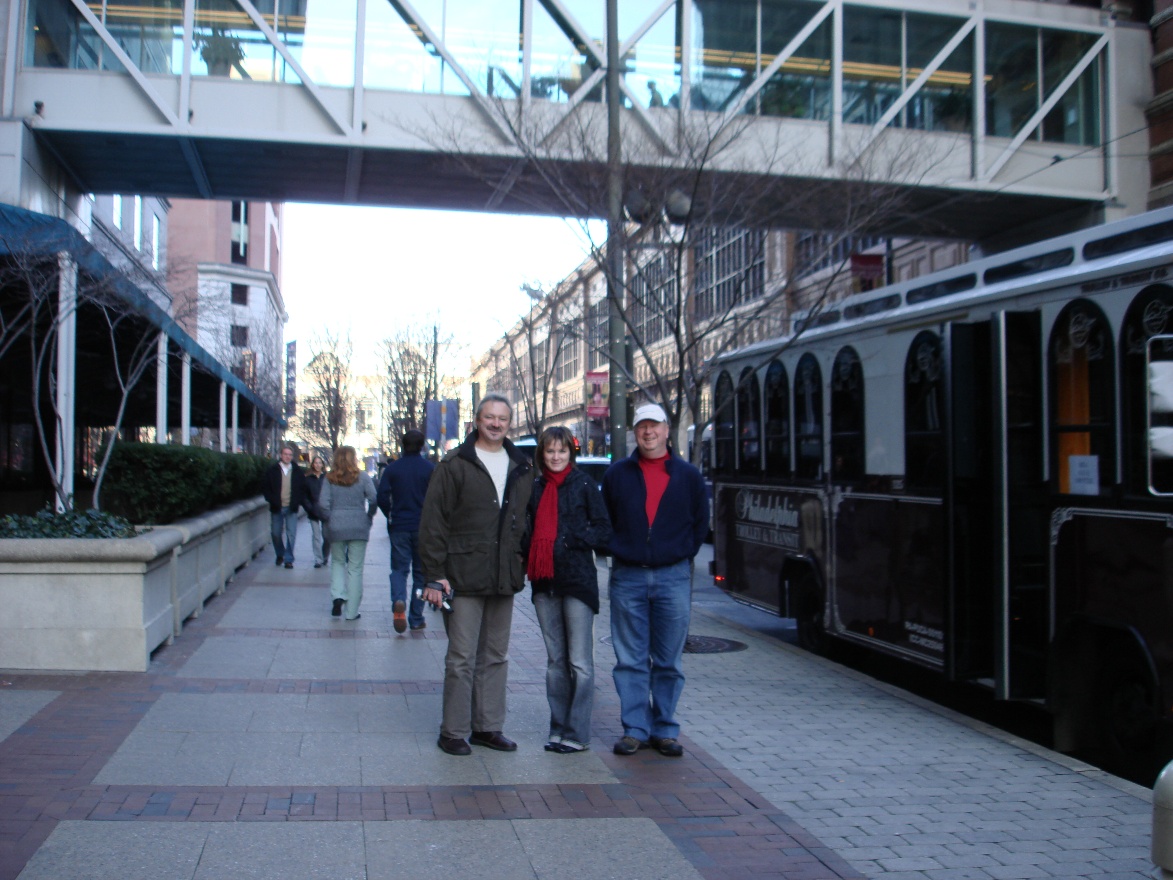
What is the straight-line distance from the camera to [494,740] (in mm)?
6840

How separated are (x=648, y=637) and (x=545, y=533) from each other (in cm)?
87

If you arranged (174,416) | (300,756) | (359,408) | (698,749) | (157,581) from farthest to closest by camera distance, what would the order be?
1. (359,408)
2. (174,416)
3. (157,581)
4. (698,749)
5. (300,756)

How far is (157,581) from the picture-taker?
9.52m

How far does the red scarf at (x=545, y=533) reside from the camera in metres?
6.62

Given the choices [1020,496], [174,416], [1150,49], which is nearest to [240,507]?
[1020,496]

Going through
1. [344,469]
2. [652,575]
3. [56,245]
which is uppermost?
[56,245]

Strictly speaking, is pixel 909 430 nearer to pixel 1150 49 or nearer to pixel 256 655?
pixel 256 655

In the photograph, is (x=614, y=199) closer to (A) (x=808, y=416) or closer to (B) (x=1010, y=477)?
(A) (x=808, y=416)

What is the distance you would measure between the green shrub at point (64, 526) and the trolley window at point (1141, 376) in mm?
7101

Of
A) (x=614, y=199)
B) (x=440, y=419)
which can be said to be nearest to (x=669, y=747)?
(x=614, y=199)

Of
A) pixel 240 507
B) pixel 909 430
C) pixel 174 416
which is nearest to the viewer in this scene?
pixel 909 430

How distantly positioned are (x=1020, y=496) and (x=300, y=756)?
4.50 meters

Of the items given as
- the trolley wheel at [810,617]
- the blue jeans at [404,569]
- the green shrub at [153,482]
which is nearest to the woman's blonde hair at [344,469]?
the blue jeans at [404,569]

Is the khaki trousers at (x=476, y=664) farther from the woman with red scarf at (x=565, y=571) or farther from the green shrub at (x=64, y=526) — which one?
the green shrub at (x=64, y=526)
